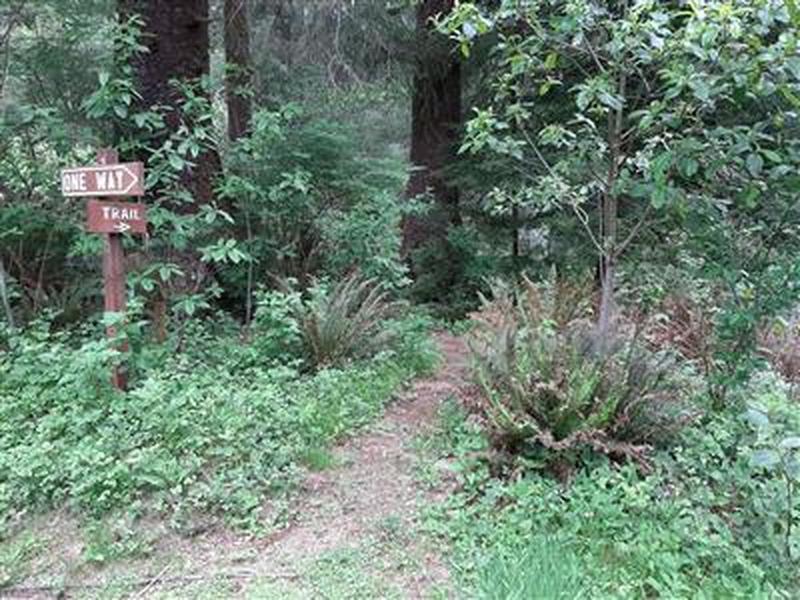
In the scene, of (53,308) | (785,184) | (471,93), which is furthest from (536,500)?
(471,93)

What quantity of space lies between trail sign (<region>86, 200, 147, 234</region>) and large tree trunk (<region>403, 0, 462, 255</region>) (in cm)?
440

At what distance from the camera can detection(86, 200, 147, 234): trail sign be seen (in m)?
4.35

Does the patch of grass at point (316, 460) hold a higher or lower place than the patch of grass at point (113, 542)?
higher

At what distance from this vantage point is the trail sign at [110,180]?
168 inches

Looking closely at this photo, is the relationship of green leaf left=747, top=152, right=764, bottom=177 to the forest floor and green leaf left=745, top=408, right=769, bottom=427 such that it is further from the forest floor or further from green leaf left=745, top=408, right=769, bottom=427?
the forest floor

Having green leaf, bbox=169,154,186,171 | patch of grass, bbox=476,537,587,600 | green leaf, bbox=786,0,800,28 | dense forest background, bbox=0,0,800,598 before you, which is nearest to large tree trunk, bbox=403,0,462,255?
dense forest background, bbox=0,0,800,598

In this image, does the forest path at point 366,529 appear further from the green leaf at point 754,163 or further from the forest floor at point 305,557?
the green leaf at point 754,163

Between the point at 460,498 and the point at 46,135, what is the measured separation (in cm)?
434

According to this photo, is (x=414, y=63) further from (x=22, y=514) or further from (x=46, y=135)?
(x=22, y=514)

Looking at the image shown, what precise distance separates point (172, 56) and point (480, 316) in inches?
127

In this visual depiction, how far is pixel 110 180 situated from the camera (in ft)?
14.1

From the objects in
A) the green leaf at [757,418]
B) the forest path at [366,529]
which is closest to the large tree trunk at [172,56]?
the forest path at [366,529]

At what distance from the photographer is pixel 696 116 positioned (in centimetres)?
365

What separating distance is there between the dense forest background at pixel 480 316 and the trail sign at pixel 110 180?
23.1 inches
